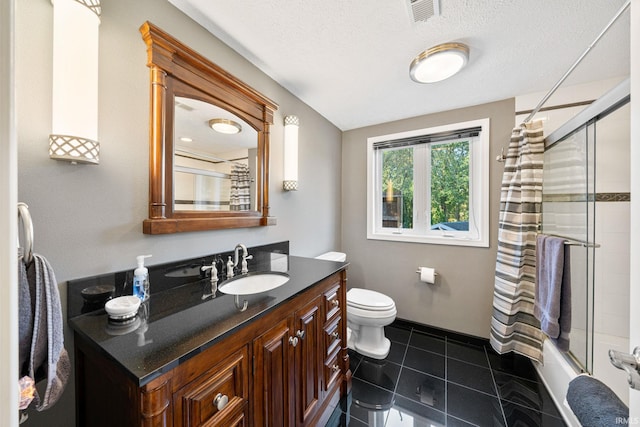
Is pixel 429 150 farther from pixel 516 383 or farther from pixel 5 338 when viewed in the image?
pixel 5 338

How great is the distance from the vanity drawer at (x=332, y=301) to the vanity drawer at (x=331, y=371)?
0.26m

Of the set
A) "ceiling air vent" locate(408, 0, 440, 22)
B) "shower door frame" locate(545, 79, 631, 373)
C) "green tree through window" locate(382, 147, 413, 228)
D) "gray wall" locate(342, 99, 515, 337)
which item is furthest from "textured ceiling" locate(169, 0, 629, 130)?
"green tree through window" locate(382, 147, 413, 228)

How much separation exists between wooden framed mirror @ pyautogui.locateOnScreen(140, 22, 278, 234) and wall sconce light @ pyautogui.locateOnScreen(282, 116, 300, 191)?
7.1 inches

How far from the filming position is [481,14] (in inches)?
47.0

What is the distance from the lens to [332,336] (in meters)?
1.42

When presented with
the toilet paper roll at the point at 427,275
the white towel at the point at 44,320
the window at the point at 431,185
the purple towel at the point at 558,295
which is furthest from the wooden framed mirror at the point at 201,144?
the purple towel at the point at 558,295

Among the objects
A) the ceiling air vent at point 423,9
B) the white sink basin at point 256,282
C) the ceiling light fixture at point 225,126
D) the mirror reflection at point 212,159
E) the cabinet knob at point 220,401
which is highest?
the ceiling air vent at point 423,9

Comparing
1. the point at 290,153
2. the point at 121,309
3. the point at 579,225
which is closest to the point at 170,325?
the point at 121,309

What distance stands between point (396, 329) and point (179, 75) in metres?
2.73

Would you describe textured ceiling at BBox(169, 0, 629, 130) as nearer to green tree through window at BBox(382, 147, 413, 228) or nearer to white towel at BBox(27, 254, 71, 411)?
green tree through window at BBox(382, 147, 413, 228)

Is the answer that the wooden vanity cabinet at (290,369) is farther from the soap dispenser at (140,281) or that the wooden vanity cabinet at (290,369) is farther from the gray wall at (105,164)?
the gray wall at (105,164)

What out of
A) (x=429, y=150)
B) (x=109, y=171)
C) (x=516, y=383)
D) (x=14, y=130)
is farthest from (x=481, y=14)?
(x=516, y=383)

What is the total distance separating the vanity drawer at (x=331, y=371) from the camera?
133 centimetres

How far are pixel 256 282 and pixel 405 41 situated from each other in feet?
5.58
